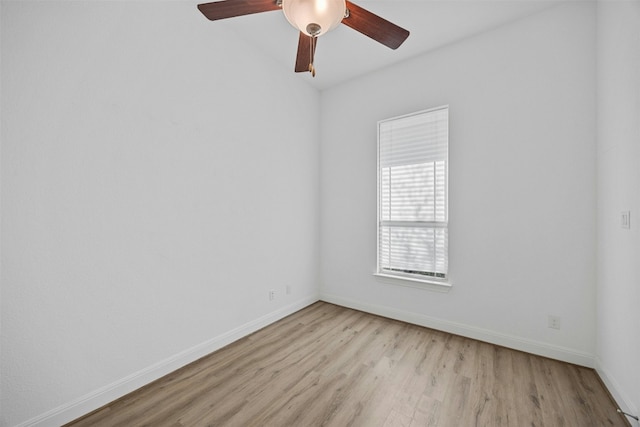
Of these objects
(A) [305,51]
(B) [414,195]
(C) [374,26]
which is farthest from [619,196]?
(A) [305,51]

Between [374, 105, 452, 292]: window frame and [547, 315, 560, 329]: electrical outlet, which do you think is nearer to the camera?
[547, 315, 560, 329]: electrical outlet

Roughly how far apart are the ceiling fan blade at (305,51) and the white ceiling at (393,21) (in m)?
0.79

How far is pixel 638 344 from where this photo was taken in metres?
1.46

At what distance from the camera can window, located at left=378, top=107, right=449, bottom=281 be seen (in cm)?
277

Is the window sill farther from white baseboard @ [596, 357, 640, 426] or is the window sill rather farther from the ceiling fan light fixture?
the ceiling fan light fixture

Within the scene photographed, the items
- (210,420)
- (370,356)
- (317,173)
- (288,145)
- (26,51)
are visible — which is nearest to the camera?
(26,51)

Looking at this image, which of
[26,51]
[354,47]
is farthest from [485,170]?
[26,51]

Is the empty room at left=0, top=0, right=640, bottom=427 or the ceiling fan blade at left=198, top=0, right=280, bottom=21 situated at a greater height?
the ceiling fan blade at left=198, top=0, right=280, bottom=21

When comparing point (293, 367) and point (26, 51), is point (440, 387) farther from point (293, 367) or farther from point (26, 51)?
point (26, 51)

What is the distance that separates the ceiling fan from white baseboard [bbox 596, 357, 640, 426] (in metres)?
2.55

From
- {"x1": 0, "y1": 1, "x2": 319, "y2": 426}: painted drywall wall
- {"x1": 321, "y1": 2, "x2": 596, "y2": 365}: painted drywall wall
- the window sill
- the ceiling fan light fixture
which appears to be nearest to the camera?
the ceiling fan light fixture

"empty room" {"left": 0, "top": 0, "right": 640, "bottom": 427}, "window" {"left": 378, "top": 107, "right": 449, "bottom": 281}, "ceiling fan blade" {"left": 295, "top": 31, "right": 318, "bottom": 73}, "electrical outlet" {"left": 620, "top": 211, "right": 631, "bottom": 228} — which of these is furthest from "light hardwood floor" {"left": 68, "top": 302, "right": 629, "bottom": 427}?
"ceiling fan blade" {"left": 295, "top": 31, "right": 318, "bottom": 73}

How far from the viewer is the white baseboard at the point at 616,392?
1.52 metres

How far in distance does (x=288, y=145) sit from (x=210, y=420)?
2621 millimetres
